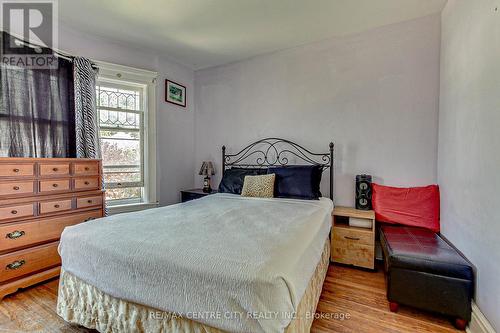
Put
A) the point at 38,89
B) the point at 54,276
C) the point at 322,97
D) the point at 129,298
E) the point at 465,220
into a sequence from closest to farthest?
the point at 129,298 < the point at 465,220 < the point at 54,276 < the point at 38,89 < the point at 322,97

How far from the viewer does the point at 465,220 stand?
1705mm

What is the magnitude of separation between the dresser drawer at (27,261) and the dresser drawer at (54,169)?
654mm

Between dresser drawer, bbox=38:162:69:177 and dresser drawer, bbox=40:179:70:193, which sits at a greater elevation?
dresser drawer, bbox=38:162:69:177

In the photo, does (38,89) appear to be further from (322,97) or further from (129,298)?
(322,97)

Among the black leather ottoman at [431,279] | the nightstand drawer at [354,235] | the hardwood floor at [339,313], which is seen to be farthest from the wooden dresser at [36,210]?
the black leather ottoman at [431,279]

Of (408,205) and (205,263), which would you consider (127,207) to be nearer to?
(205,263)

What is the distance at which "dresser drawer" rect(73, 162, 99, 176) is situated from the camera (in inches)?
89.6

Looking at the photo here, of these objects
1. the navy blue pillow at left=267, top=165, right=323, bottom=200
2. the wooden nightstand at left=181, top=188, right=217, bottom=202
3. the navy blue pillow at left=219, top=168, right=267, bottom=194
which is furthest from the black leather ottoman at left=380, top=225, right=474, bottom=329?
the wooden nightstand at left=181, top=188, right=217, bottom=202

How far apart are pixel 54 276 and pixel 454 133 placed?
384 cm

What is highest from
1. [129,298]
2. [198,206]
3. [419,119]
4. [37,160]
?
[419,119]

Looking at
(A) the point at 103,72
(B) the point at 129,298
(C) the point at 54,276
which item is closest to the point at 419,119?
(B) the point at 129,298

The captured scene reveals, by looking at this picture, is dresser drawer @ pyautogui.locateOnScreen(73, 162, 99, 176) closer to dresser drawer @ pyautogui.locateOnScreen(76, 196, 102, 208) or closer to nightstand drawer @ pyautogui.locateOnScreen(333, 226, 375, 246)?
dresser drawer @ pyautogui.locateOnScreen(76, 196, 102, 208)

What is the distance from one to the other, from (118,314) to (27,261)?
4.48ft

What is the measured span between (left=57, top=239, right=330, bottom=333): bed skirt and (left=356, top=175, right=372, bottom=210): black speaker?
4.26 ft
